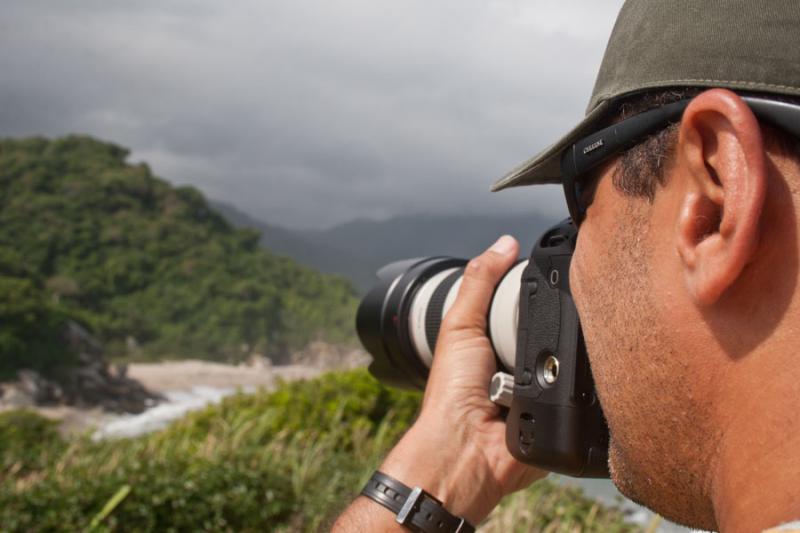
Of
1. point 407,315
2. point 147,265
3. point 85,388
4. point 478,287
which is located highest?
point 478,287

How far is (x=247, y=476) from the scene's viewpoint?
14.0 feet

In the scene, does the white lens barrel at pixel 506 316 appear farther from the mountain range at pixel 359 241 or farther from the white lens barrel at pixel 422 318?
the mountain range at pixel 359 241

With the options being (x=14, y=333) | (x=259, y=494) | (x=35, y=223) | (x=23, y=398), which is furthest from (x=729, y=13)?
(x=35, y=223)

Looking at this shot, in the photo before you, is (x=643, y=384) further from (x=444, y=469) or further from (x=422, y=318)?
(x=422, y=318)

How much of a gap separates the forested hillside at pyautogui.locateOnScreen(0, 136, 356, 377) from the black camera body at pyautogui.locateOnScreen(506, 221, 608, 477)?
68.2 feet

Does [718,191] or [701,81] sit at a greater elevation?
[701,81]

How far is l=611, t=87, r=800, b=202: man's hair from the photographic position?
911 millimetres

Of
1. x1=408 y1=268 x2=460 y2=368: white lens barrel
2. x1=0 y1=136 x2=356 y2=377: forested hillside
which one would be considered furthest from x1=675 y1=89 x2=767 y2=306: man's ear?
x1=0 y1=136 x2=356 y2=377: forested hillside

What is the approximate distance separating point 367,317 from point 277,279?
25.3m

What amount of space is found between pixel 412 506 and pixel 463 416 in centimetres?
22

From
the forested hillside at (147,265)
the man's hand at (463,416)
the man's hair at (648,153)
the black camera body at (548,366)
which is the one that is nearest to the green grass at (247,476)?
the man's hand at (463,416)

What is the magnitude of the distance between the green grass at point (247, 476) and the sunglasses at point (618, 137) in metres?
2.57

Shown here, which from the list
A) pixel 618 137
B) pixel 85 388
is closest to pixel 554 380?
pixel 618 137

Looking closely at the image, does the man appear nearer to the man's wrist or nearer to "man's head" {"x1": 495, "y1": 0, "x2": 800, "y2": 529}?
"man's head" {"x1": 495, "y1": 0, "x2": 800, "y2": 529}
